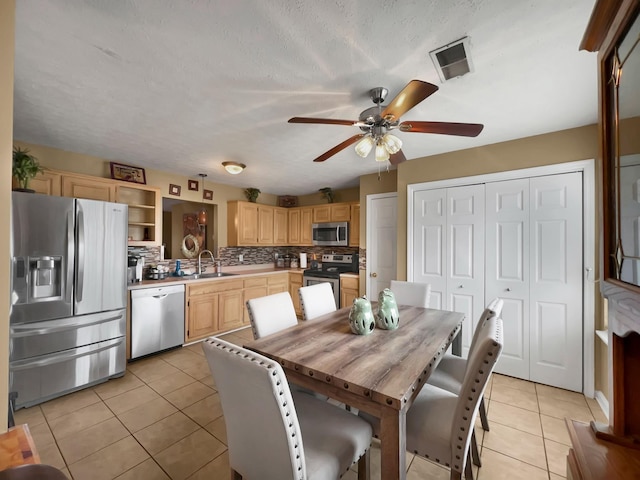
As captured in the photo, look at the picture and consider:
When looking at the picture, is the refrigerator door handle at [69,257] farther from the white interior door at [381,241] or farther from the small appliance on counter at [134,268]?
the white interior door at [381,241]

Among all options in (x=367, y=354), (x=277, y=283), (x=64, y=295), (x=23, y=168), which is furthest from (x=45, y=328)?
(x=277, y=283)

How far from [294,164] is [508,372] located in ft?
10.7

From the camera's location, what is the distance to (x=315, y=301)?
234 centimetres

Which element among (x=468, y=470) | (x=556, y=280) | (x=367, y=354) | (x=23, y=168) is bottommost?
(x=468, y=470)

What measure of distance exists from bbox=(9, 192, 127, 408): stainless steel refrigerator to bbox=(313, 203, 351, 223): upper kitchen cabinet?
2.97 meters

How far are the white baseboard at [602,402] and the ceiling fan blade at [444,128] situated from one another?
2355 mm

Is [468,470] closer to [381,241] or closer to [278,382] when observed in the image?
[278,382]

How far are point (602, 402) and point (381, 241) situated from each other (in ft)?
8.29

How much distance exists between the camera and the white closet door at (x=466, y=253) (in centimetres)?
277

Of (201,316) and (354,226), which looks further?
(354,226)

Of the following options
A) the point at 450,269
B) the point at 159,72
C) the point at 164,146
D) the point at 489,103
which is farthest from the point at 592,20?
the point at 164,146

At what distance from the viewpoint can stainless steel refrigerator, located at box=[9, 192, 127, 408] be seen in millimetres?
2109

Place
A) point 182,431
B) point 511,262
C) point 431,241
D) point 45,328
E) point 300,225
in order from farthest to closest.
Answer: point 300,225
point 431,241
point 511,262
point 45,328
point 182,431

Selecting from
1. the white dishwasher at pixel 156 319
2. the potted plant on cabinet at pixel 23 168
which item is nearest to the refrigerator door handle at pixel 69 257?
the potted plant on cabinet at pixel 23 168
